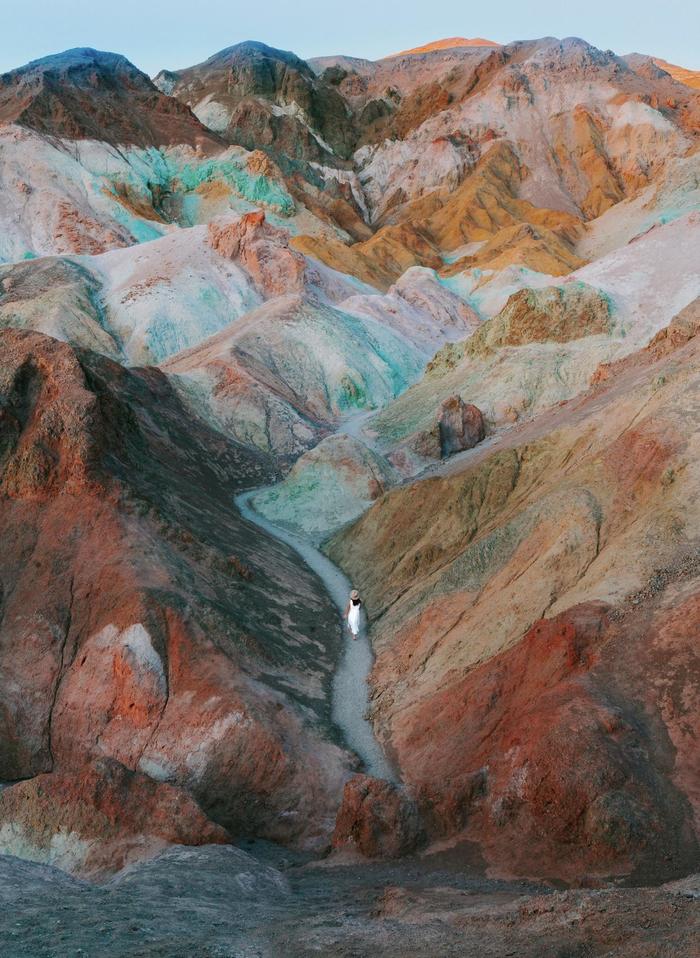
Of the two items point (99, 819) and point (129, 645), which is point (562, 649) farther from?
point (129, 645)

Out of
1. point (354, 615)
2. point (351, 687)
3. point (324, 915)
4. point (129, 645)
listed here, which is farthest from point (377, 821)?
point (354, 615)

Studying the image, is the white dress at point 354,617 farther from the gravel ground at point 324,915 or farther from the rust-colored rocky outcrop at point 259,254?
the rust-colored rocky outcrop at point 259,254

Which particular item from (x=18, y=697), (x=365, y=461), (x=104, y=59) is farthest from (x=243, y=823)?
(x=104, y=59)

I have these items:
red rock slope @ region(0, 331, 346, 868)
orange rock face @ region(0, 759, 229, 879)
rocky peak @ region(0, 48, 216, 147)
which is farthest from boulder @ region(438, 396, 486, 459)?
rocky peak @ region(0, 48, 216, 147)

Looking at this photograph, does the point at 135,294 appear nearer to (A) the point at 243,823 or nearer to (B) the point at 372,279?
(B) the point at 372,279

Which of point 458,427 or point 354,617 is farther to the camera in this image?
point 458,427

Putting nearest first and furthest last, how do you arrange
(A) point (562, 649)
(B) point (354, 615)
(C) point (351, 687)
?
(A) point (562, 649) → (C) point (351, 687) → (B) point (354, 615)
